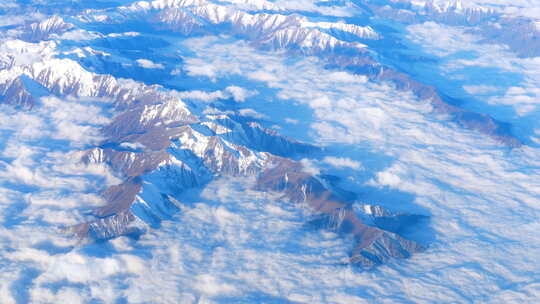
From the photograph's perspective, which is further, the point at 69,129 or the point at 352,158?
the point at 69,129

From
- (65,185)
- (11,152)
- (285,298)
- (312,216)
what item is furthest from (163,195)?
(11,152)

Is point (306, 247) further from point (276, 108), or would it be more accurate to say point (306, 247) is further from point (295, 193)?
point (276, 108)

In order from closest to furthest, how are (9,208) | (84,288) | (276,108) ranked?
(84,288), (9,208), (276,108)

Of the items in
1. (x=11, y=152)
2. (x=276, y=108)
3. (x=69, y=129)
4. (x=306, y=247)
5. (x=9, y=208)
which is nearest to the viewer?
(x=306, y=247)

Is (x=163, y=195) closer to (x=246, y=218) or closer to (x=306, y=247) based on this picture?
(x=246, y=218)

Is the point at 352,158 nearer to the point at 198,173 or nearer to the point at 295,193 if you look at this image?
the point at 295,193

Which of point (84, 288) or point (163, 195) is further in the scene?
point (163, 195)

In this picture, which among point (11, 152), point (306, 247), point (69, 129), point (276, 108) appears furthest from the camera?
point (276, 108)

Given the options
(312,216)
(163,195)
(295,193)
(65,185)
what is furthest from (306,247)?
(65,185)

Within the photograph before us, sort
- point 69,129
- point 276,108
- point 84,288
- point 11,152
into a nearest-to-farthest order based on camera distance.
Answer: point 84,288 < point 11,152 < point 69,129 < point 276,108
